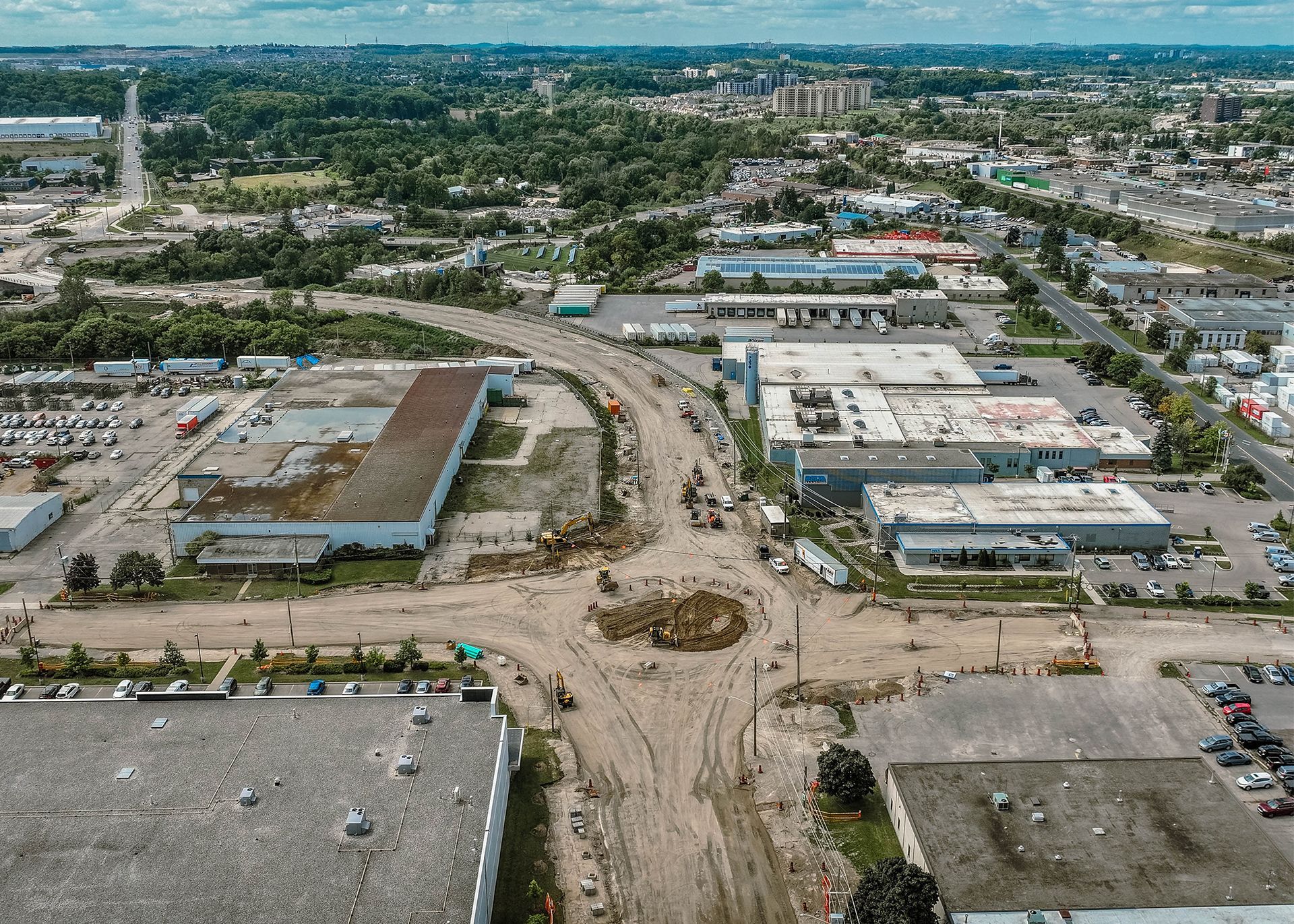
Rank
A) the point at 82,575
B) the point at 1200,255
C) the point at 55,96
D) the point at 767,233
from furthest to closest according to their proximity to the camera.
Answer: the point at 55,96
the point at 767,233
the point at 1200,255
the point at 82,575

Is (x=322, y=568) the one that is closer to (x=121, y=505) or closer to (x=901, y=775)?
(x=121, y=505)

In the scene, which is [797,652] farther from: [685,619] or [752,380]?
[752,380]

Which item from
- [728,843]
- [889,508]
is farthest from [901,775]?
[889,508]

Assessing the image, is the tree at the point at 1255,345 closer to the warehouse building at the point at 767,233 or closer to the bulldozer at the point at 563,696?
the warehouse building at the point at 767,233

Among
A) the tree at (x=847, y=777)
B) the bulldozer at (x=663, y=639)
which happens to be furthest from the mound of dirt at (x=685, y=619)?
the tree at (x=847, y=777)

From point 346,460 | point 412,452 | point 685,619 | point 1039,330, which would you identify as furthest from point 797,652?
point 1039,330

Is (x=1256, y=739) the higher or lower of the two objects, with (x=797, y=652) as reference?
higher
